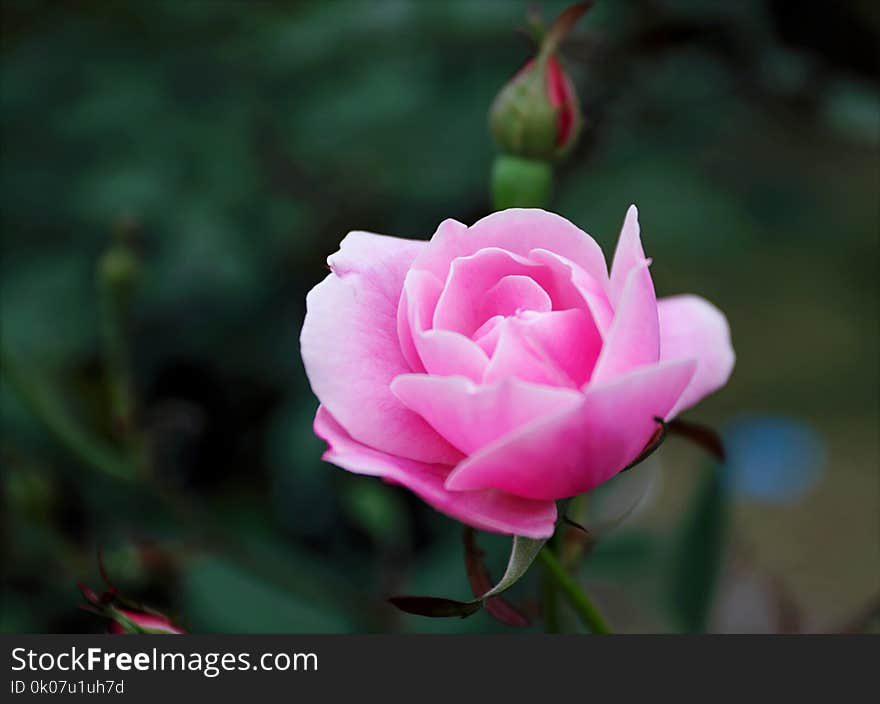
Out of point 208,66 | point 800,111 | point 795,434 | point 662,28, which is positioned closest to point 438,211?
point 208,66

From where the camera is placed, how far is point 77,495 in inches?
42.4

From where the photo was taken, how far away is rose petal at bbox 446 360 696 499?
0.37m

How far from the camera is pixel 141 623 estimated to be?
0.48 m

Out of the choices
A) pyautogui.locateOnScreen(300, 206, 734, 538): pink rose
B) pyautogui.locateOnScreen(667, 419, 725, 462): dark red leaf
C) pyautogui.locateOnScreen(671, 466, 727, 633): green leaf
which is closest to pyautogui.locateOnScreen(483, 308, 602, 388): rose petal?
pyautogui.locateOnScreen(300, 206, 734, 538): pink rose

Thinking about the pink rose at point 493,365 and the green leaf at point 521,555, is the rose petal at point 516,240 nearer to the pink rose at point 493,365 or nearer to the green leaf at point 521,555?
the pink rose at point 493,365

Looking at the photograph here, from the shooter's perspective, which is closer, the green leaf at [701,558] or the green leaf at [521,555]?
the green leaf at [521,555]

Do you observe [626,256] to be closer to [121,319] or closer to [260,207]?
[121,319]

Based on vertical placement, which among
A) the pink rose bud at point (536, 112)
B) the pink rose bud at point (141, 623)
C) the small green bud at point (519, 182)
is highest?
the pink rose bud at point (536, 112)

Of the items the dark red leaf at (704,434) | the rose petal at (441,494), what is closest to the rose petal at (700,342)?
the dark red leaf at (704,434)

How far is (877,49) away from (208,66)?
108cm

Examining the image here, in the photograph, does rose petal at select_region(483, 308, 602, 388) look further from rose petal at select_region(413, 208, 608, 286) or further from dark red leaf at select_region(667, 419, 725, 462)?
dark red leaf at select_region(667, 419, 725, 462)

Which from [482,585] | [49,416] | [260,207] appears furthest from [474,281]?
[260,207]

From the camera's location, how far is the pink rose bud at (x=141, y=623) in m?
0.47

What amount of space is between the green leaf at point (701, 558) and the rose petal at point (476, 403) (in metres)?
0.45
